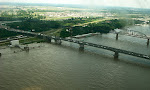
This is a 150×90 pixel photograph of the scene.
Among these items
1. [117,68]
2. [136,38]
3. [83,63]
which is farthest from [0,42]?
[136,38]

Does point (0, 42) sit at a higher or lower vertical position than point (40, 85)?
higher

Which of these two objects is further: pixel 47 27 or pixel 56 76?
pixel 47 27

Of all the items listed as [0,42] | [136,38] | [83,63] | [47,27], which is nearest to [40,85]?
[83,63]

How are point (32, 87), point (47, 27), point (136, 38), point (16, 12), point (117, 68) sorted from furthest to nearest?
point (16, 12)
point (47, 27)
point (136, 38)
point (117, 68)
point (32, 87)

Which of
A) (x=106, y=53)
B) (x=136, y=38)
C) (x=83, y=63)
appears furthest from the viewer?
(x=136, y=38)

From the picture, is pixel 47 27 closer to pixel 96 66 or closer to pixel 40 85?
pixel 96 66

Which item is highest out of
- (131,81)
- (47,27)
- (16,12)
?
(16,12)
